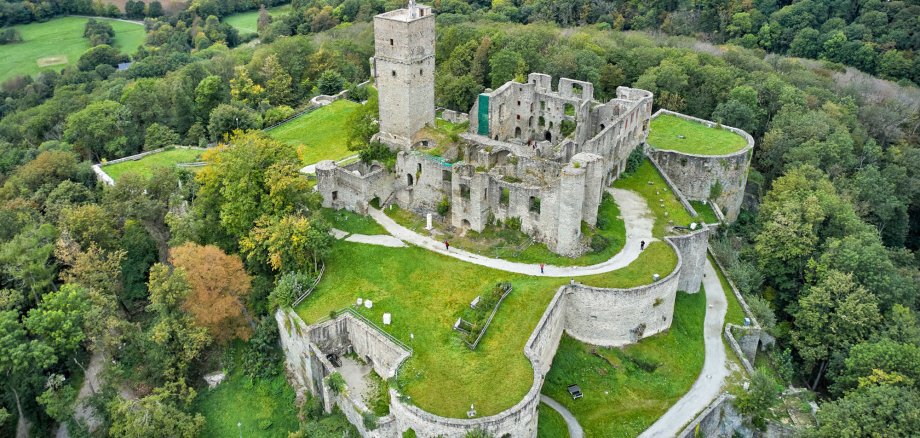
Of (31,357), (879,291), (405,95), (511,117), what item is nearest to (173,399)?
(31,357)

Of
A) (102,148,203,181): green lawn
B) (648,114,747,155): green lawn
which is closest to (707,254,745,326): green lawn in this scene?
(648,114,747,155): green lawn

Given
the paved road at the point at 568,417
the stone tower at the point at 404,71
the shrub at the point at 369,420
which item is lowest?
the paved road at the point at 568,417

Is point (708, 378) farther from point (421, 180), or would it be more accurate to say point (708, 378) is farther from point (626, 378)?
point (421, 180)

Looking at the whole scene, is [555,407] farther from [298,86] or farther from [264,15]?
[264,15]

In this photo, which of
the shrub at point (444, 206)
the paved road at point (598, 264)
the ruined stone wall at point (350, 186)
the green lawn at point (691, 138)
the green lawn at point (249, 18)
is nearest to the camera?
the paved road at point (598, 264)

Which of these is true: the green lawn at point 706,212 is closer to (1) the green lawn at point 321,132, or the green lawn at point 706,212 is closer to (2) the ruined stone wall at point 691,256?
(2) the ruined stone wall at point 691,256

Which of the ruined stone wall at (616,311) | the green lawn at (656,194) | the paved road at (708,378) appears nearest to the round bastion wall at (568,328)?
the ruined stone wall at (616,311)

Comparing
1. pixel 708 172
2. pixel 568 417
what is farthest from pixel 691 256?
pixel 568 417
